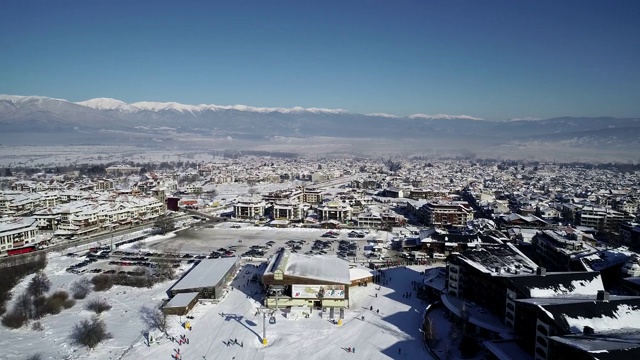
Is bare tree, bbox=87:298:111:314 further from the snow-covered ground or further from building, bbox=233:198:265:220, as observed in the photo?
building, bbox=233:198:265:220

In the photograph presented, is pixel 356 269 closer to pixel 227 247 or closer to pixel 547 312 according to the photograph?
pixel 547 312

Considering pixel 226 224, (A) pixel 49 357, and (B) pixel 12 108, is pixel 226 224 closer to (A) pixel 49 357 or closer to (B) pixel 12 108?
(A) pixel 49 357

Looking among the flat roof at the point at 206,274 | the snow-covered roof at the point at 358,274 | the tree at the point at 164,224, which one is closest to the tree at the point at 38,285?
the flat roof at the point at 206,274

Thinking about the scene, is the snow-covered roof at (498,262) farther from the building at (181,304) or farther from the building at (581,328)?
the building at (181,304)

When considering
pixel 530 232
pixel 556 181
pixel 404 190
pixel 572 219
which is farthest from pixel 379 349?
pixel 556 181

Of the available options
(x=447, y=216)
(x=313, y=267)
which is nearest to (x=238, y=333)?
(x=313, y=267)

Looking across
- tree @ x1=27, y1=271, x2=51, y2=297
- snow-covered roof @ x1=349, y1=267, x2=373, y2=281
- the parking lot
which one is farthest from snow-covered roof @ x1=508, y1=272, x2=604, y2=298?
tree @ x1=27, y1=271, x2=51, y2=297
